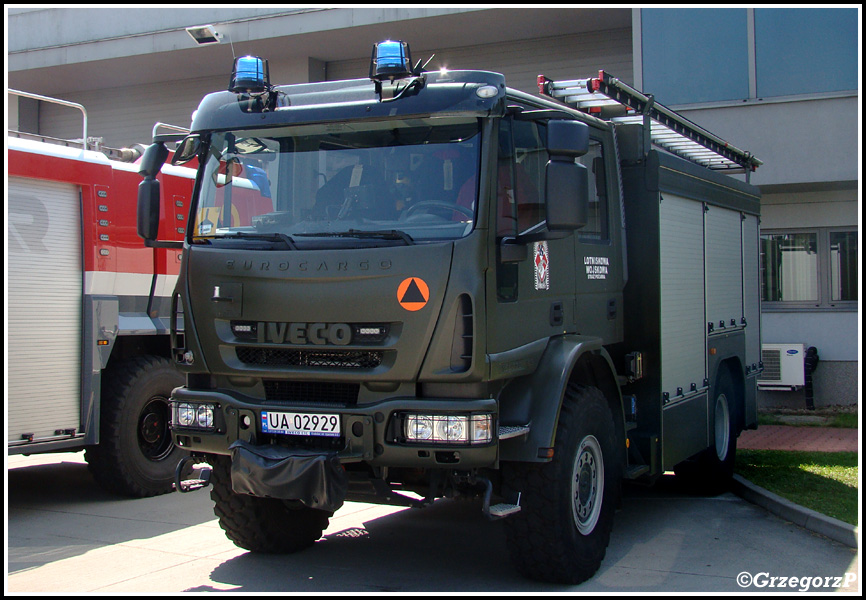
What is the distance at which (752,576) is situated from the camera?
18.9 ft

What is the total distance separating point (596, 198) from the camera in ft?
21.0

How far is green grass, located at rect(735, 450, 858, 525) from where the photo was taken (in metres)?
7.43

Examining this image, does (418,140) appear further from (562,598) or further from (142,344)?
A: (142,344)

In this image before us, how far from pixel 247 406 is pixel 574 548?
6.82ft

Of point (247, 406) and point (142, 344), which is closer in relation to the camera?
point (247, 406)

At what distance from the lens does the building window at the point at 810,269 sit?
43.8ft

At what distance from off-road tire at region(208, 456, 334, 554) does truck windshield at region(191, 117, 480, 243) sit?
5.25 ft

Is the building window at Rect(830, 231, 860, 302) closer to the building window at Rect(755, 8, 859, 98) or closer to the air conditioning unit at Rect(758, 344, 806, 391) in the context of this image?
the air conditioning unit at Rect(758, 344, 806, 391)

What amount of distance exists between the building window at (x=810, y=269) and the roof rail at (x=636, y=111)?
4873 mm

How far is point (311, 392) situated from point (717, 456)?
4.75 metres

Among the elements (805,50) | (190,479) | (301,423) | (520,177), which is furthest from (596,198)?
(805,50)

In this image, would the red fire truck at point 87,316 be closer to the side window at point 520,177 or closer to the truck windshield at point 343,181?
the truck windshield at point 343,181

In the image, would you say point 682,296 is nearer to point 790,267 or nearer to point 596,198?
point 596,198

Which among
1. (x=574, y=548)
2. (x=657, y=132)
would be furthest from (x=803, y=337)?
(x=574, y=548)
